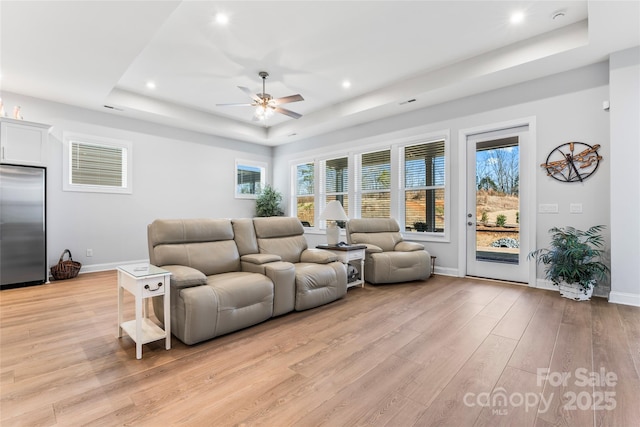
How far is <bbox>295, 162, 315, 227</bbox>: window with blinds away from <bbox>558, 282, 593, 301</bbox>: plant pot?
16.3ft

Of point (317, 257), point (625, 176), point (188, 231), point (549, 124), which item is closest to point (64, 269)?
point (188, 231)

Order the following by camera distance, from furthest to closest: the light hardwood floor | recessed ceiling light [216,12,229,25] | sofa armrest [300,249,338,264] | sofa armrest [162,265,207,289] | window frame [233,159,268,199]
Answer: window frame [233,159,268,199], sofa armrest [300,249,338,264], recessed ceiling light [216,12,229,25], sofa armrest [162,265,207,289], the light hardwood floor

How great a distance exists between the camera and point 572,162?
3.83 meters

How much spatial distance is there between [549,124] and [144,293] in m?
5.14

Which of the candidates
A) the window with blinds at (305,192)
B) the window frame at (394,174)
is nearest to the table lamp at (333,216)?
the window frame at (394,174)

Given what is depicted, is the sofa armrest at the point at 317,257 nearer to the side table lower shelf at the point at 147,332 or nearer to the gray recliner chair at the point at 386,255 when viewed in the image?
the gray recliner chair at the point at 386,255

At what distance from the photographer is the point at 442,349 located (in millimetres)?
2277

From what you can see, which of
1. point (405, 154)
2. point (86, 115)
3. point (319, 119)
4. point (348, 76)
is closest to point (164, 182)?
point (86, 115)

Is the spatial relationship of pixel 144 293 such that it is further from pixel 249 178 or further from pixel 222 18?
pixel 249 178

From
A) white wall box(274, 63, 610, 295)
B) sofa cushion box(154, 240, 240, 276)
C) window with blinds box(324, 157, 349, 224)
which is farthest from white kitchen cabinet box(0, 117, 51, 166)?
white wall box(274, 63, 610, 295)

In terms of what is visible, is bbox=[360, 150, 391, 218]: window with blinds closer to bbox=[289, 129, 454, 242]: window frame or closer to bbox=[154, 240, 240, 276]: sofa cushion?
bbox=[289, 129, 454, 242]: window frame

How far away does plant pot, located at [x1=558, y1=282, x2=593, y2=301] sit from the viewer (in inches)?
136

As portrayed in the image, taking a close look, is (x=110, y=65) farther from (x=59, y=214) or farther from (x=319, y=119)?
(x=319, y=119)

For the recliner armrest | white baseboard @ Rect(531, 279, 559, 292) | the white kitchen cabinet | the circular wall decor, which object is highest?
the white kitchen cabinet
